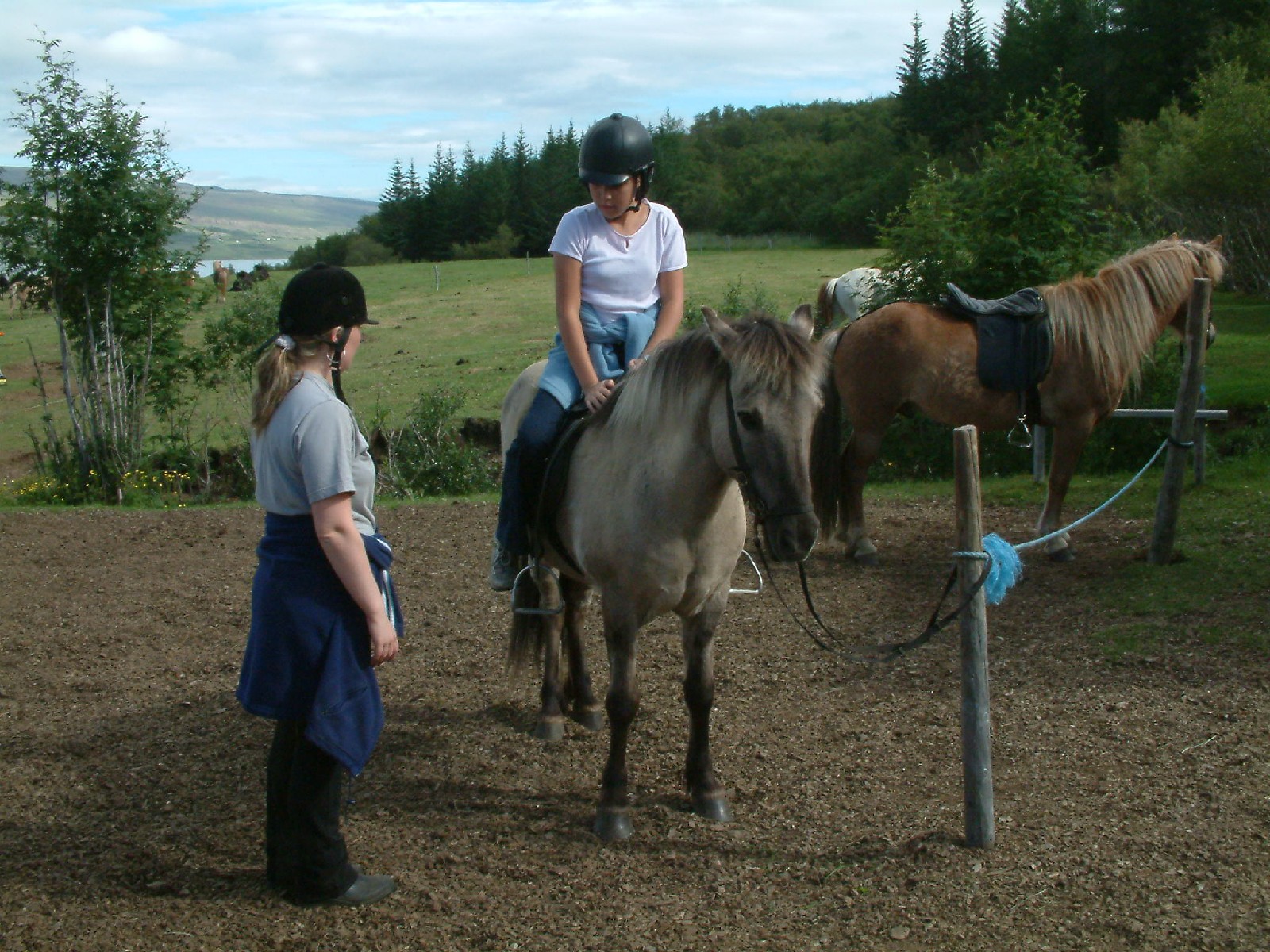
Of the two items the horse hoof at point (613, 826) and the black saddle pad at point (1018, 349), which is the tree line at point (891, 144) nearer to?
the black saddle pad at point (1018, 349)

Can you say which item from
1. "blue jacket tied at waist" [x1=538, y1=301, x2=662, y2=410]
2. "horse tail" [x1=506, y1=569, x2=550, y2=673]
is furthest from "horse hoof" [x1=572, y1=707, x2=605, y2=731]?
"blue jacket tied at waist" [x1=538, y1=301, x2=662, y2=410]

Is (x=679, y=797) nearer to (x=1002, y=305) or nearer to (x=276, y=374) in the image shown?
(x=276, y=374)

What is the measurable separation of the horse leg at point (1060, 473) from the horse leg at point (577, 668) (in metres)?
3.87

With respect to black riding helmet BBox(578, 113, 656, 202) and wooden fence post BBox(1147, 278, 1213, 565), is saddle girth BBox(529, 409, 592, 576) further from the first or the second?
wooden fence post BBox(1147, 278, 1213, 565)

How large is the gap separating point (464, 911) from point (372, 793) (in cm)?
103

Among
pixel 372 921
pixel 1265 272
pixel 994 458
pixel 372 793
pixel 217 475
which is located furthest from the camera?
pixel 1265 272

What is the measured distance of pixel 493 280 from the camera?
42.1 m

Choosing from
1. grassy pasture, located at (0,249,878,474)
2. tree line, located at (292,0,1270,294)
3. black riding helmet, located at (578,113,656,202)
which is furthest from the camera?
tree line, located at (292,0,1270,294)

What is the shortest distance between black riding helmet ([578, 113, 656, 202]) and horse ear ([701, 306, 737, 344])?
1006 millimetres

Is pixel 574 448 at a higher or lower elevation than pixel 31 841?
higher

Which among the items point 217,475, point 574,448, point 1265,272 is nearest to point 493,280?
point 1265,272

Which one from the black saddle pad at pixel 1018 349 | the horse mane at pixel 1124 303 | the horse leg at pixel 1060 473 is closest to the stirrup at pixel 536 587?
the black saddle pad at pixel 1018 349

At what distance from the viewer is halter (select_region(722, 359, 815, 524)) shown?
10.5 ft

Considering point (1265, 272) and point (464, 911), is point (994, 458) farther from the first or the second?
point (1265, 272)
